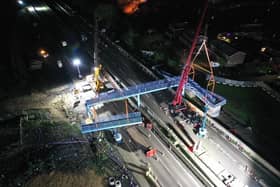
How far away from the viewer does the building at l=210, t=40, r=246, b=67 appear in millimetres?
36281

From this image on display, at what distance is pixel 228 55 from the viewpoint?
3619 centimetres

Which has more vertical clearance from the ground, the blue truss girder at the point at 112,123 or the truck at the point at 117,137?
the blue truss girder at the point at 112,123

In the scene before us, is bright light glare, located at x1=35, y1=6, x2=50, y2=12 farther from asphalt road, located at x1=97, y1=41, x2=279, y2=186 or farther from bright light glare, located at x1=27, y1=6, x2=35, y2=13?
asphalt road, located at x1=97, y1=41, x2=279, y2=186

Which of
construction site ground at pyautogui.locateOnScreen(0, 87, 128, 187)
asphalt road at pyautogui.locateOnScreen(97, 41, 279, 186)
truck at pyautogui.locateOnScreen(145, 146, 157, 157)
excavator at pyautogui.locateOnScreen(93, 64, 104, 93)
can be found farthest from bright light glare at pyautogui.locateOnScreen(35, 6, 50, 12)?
truck at pyautogui.locateOnScreen(145, 146, 157, 157)

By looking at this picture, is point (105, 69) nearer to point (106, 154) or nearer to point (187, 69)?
point (187, 69)

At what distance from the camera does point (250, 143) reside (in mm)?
25281

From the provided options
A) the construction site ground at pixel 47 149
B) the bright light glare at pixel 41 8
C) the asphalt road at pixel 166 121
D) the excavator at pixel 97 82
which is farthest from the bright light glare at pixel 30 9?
the excavator at pixel 97 82

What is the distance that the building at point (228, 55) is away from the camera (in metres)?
36.3

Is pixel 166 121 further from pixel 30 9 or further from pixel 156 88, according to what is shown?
pixel 30 9

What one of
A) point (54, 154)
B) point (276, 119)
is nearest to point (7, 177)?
point (54, 154)

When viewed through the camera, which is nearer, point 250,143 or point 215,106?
point 250,143

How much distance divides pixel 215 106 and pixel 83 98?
60.8ft

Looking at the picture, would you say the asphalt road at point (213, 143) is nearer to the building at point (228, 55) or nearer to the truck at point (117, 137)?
the truck at point (117, 137)

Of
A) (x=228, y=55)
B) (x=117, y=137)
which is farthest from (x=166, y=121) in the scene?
(x=228, y=55)
